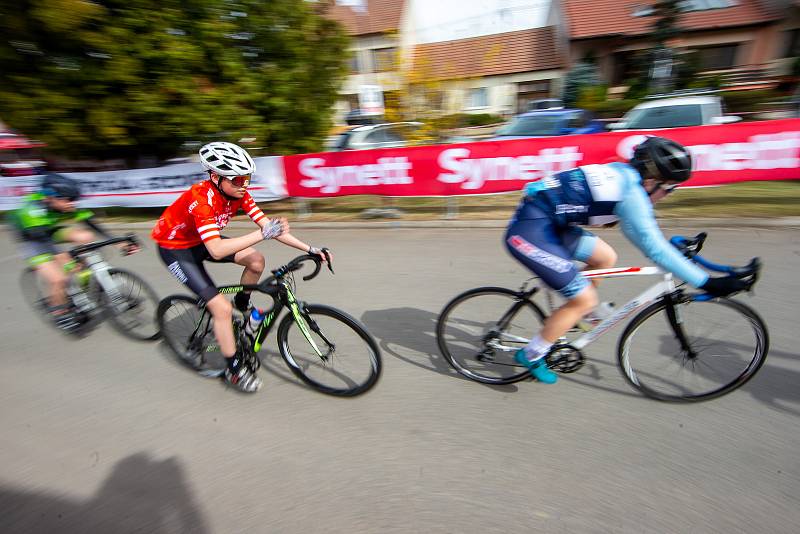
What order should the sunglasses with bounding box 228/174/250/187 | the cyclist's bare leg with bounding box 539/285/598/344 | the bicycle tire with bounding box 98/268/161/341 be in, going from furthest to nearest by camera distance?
the bicycle tire with bounding box 98/268/161/341, the sunglasses with bounding box 228/174/250/187, the cyclist's bare leg with bounding box 539/285/598/344

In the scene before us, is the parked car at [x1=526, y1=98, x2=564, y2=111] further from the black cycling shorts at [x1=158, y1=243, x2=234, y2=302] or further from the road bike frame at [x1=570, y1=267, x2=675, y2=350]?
the black cycling shorts at [x1=158, y1=243, x2=234, y2=302]

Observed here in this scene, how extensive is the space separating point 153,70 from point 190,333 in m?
6.52

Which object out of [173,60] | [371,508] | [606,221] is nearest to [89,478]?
[371,508]

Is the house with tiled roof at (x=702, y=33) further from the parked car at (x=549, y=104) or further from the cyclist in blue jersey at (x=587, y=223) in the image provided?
the cyclist in blue jersey at (x=587, y=223)

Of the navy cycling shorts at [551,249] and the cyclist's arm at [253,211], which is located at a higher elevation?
the cyclist's arm at [253,211]

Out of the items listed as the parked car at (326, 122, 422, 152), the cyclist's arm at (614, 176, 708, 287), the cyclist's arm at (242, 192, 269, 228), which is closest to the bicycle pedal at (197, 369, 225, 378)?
the cyclist's arm at (242, 192, 269, 228)

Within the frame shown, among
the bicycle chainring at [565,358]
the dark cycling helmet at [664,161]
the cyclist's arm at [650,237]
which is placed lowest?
the bicycle chainring at [565,358]

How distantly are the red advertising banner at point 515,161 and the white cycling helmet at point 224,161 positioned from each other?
490 centimetres

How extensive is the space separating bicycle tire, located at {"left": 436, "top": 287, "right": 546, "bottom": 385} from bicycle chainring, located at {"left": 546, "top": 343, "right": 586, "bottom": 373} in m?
0.20

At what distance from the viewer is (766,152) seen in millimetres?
5875

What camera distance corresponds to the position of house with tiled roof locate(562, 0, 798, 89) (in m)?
18.7

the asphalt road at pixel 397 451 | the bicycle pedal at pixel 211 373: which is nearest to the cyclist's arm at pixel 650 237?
the asphalt road at pixel 397 451

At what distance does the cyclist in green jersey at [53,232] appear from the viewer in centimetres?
390

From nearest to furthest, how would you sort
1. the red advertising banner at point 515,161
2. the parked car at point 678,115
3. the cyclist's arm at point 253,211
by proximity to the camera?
the cyclist's arm at point 253,211 → the red advertising banner at point 515,161 → the parked car at point 678,115
